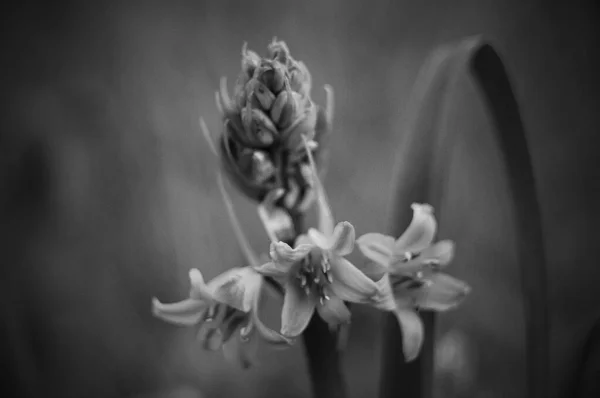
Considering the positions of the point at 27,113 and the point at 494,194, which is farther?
the point at 494,194

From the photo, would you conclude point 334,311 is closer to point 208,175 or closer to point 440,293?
point 440,293

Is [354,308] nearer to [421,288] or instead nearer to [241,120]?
[421,288]

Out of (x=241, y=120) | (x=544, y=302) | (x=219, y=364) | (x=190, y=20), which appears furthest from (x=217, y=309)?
(x=190, y=20)

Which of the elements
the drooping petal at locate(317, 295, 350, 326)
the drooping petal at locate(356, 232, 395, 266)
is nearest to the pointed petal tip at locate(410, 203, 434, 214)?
the drooping petal at locate(356, 232, 395, 266)

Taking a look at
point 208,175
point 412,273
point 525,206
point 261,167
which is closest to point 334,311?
point 412,273

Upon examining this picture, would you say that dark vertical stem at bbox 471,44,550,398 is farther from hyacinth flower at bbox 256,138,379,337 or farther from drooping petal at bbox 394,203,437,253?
hyacinth flower at bbox 256,138,379,337
